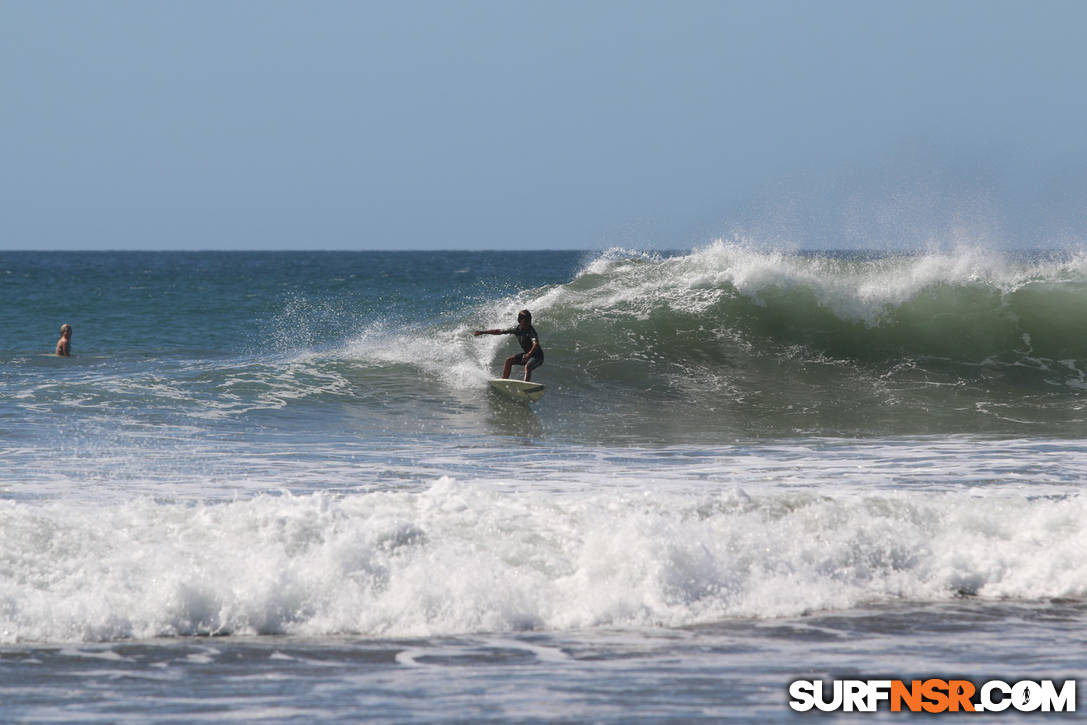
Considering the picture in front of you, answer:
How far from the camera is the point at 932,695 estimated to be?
5.52 meters

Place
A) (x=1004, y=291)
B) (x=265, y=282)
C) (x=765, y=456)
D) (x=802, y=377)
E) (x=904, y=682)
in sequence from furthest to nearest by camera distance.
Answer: (x=265, y=282), (x=1004, y=291), (x=802, y=377), (x=765, y=456), (x=904, y=682)

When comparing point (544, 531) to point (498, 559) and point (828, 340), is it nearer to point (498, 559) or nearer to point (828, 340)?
point (498, 559)

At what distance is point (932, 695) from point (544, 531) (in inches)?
122

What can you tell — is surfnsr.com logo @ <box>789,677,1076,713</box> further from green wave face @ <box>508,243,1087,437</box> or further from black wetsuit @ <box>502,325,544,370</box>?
black wetsuit @ <box>502,325,544,370</box>

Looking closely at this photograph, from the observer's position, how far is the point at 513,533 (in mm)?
7969

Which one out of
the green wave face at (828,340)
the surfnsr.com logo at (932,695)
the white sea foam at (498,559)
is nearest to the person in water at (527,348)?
the green wave face at (828,340)

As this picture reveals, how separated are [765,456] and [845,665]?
18.2 feet

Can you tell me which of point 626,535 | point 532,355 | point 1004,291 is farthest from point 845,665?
point 1004,291

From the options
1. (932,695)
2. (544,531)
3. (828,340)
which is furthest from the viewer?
(828,340)

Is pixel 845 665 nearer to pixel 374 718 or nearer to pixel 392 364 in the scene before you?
pixel 374 718

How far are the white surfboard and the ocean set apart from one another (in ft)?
1.32

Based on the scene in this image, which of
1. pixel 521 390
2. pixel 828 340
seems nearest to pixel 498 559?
pixel 521 390

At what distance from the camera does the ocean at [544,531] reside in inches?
231

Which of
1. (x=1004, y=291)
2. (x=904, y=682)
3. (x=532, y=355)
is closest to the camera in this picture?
(x=904, y=682)
